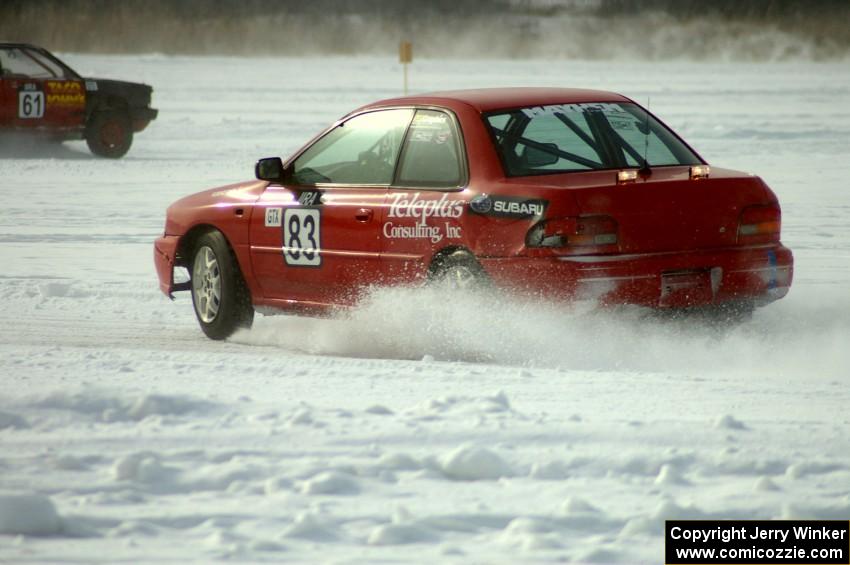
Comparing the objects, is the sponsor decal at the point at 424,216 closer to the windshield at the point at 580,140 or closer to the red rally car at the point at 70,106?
the windshield at the point at 580,140

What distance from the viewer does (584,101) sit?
25.4ft

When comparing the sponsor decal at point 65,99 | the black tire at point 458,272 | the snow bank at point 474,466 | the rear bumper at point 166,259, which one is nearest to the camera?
the snow bank at point 474,466

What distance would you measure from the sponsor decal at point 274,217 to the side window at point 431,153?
32.4 inches

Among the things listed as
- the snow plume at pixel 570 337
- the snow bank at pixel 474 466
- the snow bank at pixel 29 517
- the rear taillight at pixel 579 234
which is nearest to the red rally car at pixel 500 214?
the rear taillight at pixel 579 234

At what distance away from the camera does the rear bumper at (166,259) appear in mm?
8891

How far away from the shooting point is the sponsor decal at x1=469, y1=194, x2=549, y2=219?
271 inches

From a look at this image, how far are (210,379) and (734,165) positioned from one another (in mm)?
12947

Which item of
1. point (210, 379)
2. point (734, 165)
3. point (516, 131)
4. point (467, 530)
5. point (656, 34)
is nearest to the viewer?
point (467, 530)

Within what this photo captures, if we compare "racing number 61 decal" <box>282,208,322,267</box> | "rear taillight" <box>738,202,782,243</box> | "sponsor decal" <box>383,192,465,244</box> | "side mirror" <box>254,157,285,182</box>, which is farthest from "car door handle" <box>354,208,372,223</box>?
"rear taillight" <box>738,202,782,243</box>

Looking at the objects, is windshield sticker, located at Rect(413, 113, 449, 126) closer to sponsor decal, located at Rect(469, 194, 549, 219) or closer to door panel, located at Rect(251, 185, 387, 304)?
door panel, located at Rect(251, 185, 387, 304)

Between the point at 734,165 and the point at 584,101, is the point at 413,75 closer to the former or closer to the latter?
the point at 734,165

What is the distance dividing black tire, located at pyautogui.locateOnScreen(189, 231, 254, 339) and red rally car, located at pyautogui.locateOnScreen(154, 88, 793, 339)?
0.01 meters

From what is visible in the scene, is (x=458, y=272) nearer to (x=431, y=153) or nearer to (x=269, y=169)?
(x=431, y=153)

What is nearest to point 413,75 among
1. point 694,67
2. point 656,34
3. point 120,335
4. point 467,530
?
point 694,67
